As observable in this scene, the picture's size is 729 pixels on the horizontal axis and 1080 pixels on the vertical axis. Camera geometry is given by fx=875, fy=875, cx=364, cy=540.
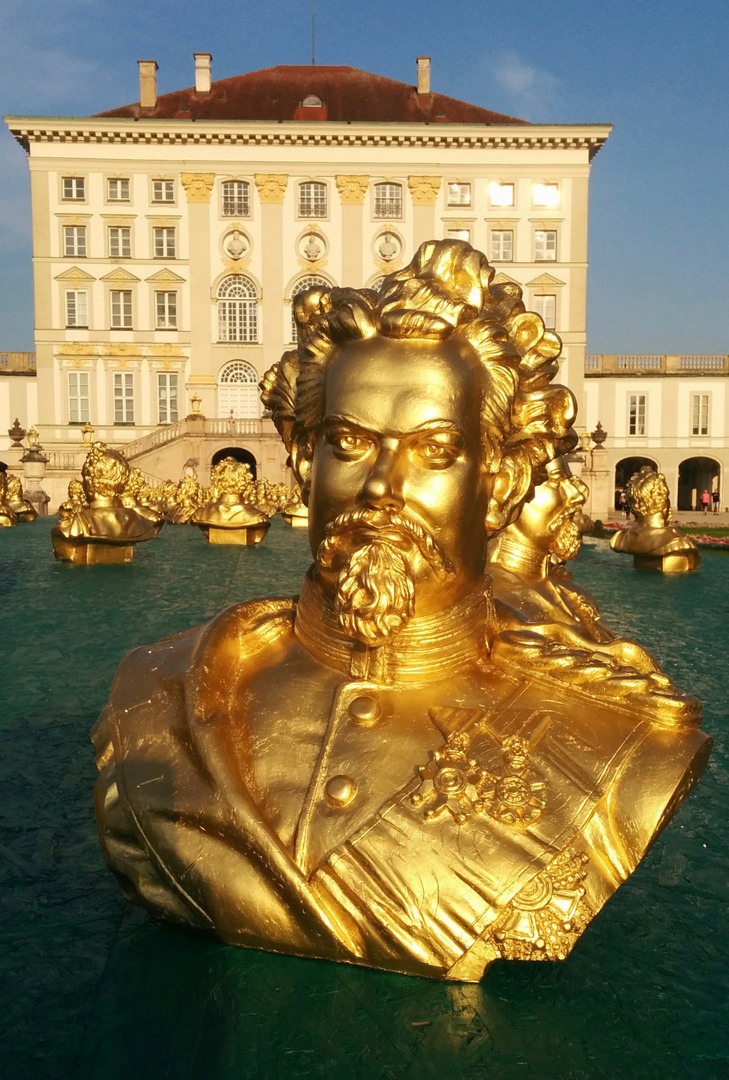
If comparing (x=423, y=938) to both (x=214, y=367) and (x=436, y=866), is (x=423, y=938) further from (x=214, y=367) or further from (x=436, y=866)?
(x=214, y=367)

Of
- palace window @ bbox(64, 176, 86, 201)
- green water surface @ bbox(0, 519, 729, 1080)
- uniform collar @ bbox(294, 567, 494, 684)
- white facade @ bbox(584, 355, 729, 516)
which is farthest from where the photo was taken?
white facade @ bbox(584, 355, 729, 516)

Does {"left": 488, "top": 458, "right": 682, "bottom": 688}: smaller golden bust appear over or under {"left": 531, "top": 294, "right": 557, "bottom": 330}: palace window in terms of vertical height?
under

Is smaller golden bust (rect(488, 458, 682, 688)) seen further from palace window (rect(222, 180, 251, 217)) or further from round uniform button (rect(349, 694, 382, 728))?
palace window (rect(222, 180, 251, 217))

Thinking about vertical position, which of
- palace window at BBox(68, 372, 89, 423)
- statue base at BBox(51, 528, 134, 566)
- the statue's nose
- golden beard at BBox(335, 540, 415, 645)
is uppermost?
palace window at BBox(68, 372, 89, 423)

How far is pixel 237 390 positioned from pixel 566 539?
116 ft

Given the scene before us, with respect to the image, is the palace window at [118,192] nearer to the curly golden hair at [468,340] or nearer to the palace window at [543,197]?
the palace window at [543,197]

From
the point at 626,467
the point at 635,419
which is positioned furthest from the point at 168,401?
the point at 626,467

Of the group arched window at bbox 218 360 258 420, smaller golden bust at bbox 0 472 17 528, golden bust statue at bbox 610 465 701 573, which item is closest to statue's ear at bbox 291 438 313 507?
golden bust statue at bbox 610 465 701 573

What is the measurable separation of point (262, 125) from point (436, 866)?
131 feet

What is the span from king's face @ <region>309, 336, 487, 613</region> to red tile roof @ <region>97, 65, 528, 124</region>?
4146cm

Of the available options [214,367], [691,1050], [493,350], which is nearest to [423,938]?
[691,1050]

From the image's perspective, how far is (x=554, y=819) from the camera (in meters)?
1.55

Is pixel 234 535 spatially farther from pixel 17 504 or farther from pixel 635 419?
pixel 635 419

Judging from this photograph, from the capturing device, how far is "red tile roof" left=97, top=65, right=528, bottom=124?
39.8 metres
